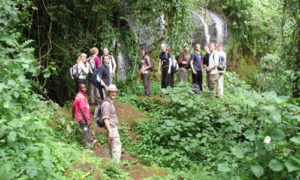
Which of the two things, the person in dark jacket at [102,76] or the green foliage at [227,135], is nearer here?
the green foliage at [227,135]

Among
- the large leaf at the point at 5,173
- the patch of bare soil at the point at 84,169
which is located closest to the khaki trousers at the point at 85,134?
the patch of bare soil at the point at 84,169

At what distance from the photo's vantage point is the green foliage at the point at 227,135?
3.98 meters

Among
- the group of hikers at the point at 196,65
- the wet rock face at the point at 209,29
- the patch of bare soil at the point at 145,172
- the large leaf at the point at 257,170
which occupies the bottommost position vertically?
the patch of bare soil at the point at 145,172

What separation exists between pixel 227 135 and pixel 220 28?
14725 mm

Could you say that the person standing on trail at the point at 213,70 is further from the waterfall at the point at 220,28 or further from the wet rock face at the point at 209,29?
the waterfall at the point at 220,28

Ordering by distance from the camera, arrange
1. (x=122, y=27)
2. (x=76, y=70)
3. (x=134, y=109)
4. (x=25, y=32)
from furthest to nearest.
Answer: (x=122, y=27) → (x=25, y=32) → (x=134, y=109) → (x=76, y=70)

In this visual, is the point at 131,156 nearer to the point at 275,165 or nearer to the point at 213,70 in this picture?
the point at 275,165

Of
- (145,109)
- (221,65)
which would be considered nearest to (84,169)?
(145,109)

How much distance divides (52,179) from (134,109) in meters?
6.02

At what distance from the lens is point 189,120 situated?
8016 mm

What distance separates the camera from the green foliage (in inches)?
157

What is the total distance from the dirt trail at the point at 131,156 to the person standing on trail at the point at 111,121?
1.59 ft

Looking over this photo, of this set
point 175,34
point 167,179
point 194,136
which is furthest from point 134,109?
point 167,179

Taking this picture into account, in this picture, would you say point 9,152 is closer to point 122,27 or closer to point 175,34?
point 175,34
